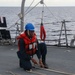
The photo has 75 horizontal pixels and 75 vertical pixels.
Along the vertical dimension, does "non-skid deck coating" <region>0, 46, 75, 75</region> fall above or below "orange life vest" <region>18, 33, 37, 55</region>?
below

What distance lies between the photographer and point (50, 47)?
1374 cm

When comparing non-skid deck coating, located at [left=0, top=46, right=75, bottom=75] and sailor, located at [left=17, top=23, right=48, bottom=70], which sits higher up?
sailor, located at [left=17, top=23, right=48, bottom=70]

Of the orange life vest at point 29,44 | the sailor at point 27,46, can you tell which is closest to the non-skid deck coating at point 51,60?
the sailor at point 27,46

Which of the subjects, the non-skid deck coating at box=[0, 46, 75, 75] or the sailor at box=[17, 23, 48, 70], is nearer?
the sailor at box=[17, 23, 48, 70]

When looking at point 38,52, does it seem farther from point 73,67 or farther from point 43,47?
point 73,67

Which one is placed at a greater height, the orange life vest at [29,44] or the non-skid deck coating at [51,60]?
the orange life vest at [29,44]

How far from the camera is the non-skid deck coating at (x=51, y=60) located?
29.9 feet

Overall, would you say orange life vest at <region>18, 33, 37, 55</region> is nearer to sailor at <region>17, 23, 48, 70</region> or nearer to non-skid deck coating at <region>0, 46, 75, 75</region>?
sailor at <region>17, 23, 48, 70</region>

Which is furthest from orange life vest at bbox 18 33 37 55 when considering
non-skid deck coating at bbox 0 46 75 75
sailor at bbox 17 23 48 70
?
non-skid deck coating at bbox 0 46 75 75

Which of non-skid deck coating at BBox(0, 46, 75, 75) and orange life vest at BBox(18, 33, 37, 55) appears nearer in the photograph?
orange life vest at BBox(18, 33, 37, 55)

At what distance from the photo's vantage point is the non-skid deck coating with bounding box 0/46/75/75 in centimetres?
912

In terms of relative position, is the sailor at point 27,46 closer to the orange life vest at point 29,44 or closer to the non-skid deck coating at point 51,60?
the orange life vest at point 29,44

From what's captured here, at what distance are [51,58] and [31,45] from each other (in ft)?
6.82

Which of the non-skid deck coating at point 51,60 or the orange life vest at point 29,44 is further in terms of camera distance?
the non-skid deck coating at point 51,60
